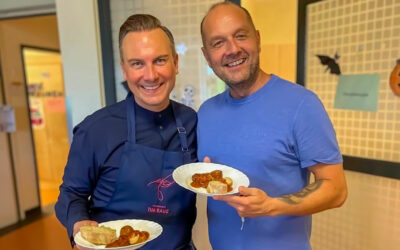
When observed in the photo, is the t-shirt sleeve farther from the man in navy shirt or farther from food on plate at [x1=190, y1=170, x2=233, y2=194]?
the man in navy shirt

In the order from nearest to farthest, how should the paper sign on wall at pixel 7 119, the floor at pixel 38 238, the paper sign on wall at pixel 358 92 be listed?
the paper sign on wall at pixel 358 92 < the floor at pixel 38 238 < the paper sign on wall at pixel 7 119

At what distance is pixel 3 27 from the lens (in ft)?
10.4

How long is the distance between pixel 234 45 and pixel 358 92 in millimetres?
924

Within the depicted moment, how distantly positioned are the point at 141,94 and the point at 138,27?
9.0 inches

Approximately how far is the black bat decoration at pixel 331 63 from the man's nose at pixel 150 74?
1.13 meters

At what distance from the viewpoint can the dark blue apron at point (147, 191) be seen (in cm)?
104

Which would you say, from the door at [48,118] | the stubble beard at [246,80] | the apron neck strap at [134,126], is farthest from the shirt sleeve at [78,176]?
the door at [48,118]

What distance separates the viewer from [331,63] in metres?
1.69

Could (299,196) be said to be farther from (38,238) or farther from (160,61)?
(38,238)

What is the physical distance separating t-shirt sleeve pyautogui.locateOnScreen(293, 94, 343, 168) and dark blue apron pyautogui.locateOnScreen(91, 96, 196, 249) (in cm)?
43

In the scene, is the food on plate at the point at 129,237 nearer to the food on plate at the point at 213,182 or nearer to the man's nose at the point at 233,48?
the food on plate at the point at 213,182

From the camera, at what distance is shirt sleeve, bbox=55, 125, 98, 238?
1.03 metres

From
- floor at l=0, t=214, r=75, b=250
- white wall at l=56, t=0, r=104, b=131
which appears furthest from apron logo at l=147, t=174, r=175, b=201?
floor at l=0, t=214, r=75, b=250

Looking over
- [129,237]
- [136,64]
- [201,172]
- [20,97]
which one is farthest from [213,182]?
[20,97]
